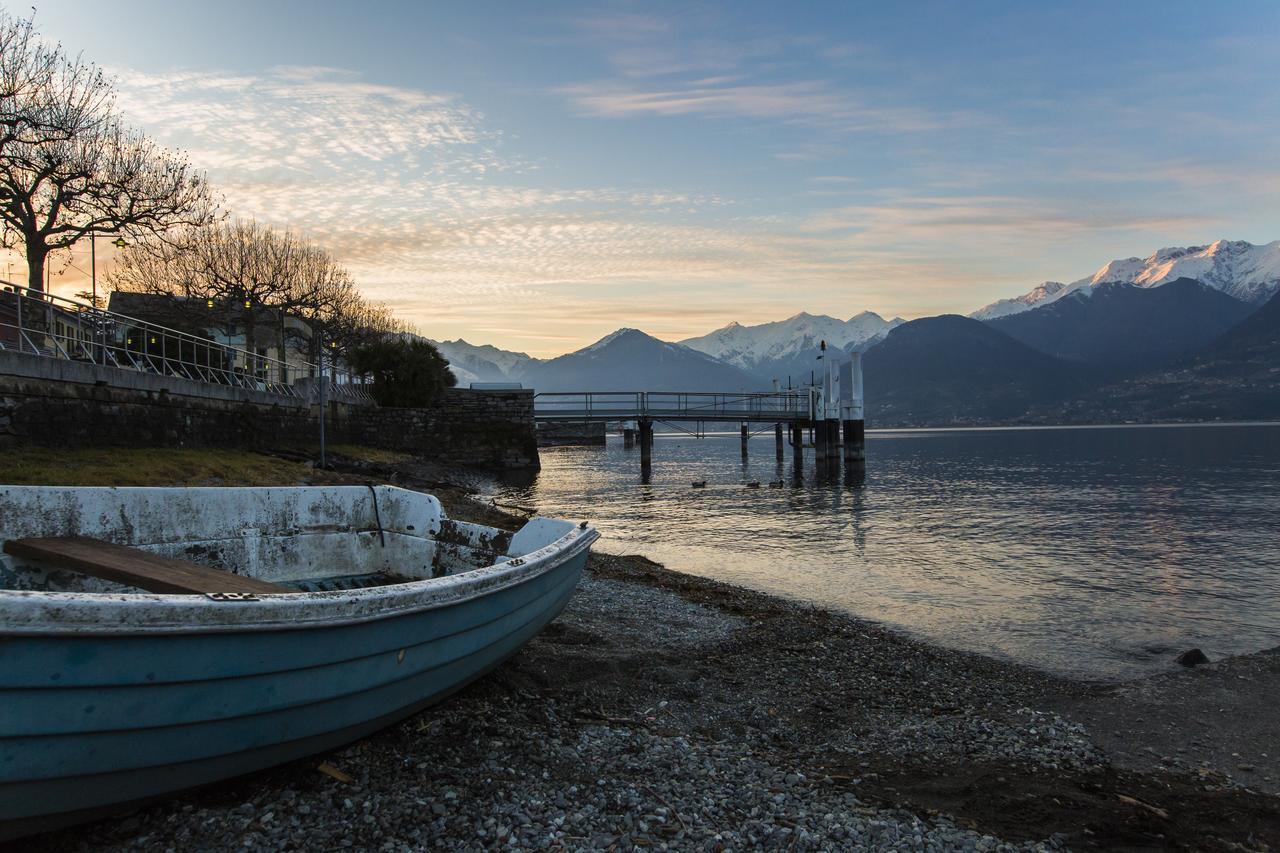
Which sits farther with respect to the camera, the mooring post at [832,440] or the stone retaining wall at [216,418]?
the mooring post at [832,440]

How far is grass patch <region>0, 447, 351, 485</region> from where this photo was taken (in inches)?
556

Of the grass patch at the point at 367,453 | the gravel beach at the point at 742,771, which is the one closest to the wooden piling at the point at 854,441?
the grass patch at the point at 367,453

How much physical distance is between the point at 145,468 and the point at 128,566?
13784mm

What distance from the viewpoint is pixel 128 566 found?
210 inches

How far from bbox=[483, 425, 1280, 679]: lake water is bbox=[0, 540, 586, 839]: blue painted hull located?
30.2ft

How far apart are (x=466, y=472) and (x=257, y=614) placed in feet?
130

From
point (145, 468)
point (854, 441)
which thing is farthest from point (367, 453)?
point (854, 441)

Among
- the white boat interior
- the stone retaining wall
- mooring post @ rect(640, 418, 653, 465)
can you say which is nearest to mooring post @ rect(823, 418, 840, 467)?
mooring post @ rect(640, 418, 653, 465)

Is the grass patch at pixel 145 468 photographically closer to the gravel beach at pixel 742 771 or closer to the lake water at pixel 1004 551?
the lake water at pixel 1004 551

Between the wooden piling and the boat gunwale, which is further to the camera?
the wooden piling

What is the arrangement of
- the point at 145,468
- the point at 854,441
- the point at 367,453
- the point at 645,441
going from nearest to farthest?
the point at 145,468 → the point at 367,453 → the point at 645,441 → the point at 854,441

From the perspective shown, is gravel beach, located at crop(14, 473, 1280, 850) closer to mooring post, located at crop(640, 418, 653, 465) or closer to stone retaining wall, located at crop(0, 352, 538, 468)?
stone retaining wall, located at crop(0, 352, 538, 468)

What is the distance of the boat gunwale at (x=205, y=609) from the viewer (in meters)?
3.50

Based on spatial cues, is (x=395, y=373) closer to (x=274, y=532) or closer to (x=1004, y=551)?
(x=1004, y=551)
